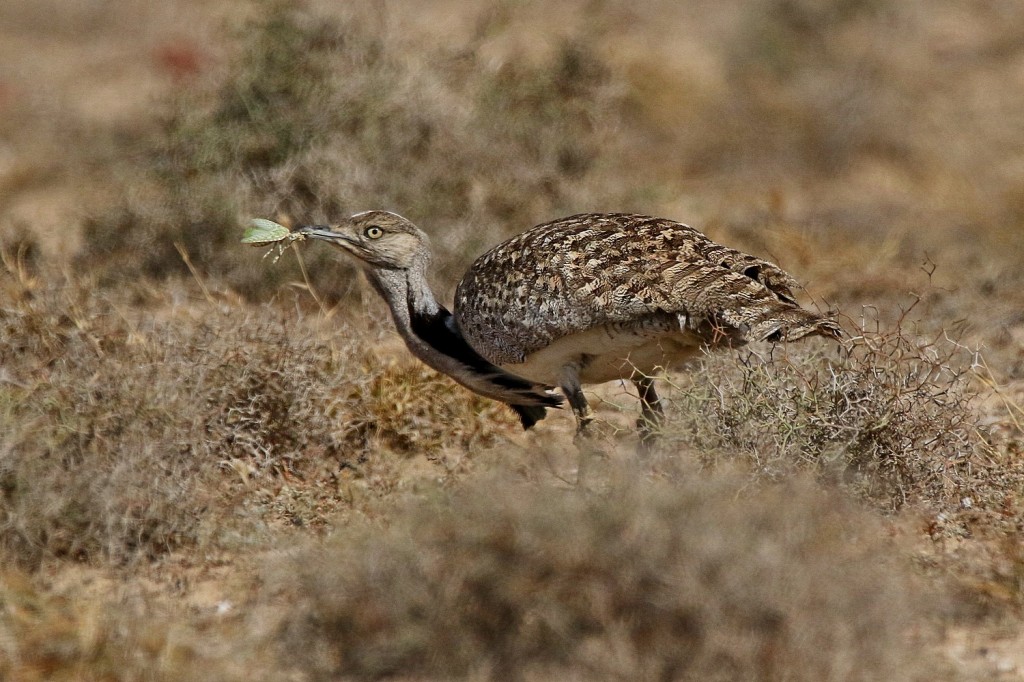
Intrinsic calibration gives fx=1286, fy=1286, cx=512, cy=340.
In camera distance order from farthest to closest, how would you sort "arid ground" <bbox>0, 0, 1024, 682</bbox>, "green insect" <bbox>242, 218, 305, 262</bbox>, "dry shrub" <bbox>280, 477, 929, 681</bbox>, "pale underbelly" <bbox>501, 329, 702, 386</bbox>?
"green insect" <bbox>242, 218, 305, 262</bbox>, "pale underbelly" <bbox>501, 329, 702, 386</bbox>, "arid ground" <bbox>0, 0, 1024, 682</bbox>, "dry shrub" <bbox>280, 477, 929, 681</bbox>

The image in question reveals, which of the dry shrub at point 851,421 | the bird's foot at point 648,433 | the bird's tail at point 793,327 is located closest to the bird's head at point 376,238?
the bird's foot at point 648,433

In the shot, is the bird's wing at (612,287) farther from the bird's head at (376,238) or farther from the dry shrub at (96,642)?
the dry shrub at (96,642)

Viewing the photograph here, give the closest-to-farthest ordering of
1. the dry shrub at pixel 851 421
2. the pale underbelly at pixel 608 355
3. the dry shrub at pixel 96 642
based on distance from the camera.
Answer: the dry shrub at pixel 96 642 < the dry shrub at pixel 851 421 < the pale underbelly at pixel 608 355

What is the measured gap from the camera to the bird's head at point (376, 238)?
5117 mm

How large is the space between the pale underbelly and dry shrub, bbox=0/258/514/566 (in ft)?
1.87

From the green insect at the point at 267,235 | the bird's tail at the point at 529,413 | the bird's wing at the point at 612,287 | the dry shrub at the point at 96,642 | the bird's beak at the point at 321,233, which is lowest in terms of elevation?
the bird's tail at the point at 529,413

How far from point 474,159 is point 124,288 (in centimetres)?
203

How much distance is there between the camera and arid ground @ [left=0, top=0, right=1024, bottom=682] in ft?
10.2

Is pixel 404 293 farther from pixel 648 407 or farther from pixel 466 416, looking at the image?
pixel 648 407

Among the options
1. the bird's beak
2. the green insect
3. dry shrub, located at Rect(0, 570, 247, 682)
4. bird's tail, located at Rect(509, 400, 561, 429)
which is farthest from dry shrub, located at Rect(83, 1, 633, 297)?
dry shrub, located at Rect(0, 570, 247, 682)

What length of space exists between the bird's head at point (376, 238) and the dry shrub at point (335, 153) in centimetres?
163

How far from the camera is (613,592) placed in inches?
121

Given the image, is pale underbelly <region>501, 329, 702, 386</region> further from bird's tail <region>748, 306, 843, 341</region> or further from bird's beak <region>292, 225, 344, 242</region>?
bird's beak <region>292, 225, 344, 242</region>

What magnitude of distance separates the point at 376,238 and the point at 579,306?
1.02 m
